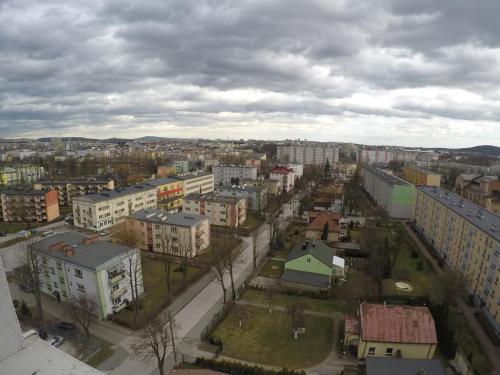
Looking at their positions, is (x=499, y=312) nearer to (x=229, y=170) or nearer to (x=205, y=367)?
(x=205, y=367)

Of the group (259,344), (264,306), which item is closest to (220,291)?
(264,306)

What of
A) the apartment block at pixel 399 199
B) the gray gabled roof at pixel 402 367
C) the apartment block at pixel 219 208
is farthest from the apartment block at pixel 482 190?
the gray gabled roof at pixel 402 367

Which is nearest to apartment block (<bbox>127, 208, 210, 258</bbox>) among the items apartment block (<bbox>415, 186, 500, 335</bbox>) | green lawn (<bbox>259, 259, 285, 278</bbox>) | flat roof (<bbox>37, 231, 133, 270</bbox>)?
green lawn (<bbox>259, 259, 285, 278</bbox>)

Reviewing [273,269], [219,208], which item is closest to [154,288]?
[273,269]

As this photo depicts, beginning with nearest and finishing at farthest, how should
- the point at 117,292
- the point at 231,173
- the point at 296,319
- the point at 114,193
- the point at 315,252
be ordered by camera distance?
the point at 296,319, the point at 117,292, the point at 315,252, the point at 114,193, the point at 231,173

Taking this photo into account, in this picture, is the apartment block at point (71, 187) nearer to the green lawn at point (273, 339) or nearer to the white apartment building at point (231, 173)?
the white apartment building at point (231, 173)

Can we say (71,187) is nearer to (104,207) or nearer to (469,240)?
(104,207)
